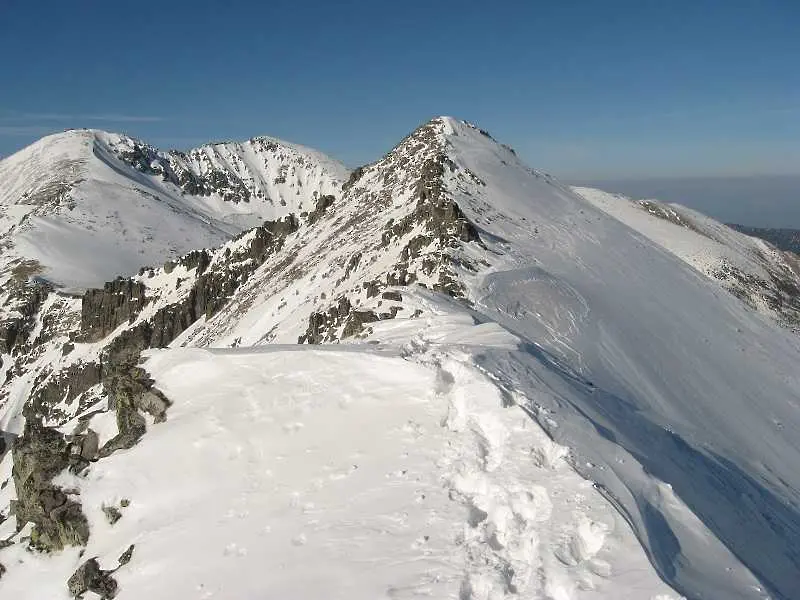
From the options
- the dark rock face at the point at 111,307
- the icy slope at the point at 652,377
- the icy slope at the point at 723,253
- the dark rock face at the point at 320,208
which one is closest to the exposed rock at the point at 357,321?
the icy slope at the point at 652,377

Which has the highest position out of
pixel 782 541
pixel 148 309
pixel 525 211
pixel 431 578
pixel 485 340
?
pixel 525 211

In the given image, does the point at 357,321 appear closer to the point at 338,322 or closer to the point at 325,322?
the point at 338,322

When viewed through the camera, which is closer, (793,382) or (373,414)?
(373,414)

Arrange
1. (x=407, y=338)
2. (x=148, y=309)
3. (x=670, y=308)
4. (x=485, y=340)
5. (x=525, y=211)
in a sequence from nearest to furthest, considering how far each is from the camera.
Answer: (x=485, y=340) < (x=407, y=338) < (x=670, y=308) < (x=525, y=211) < (x=148, y=309)

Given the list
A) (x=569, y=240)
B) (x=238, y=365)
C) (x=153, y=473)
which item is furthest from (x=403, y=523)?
(x=569, y=240)

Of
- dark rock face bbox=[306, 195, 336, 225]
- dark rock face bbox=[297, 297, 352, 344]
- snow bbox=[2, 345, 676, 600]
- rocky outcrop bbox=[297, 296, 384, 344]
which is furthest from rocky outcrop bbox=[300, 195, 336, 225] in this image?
snow bbox=[2, 345, 676, 600]

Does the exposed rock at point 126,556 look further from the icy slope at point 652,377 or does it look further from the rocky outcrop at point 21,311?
the rocky outcrop at point 21,311

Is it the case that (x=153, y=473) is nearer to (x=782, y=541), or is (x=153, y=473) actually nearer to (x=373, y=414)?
(x=373, y=414)
